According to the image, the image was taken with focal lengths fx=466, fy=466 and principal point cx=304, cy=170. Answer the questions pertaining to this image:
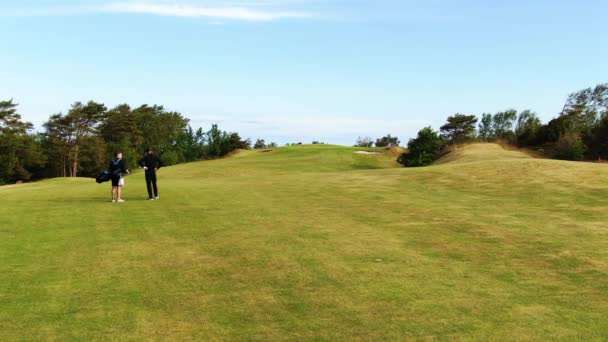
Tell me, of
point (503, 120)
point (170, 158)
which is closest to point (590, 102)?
point (503, 120)

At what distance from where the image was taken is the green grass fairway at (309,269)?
24.3 feet

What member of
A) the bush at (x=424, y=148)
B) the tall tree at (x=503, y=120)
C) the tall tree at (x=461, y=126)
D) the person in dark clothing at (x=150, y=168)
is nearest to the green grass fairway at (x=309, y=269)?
the person in dark clothing at (x=150, y=168)

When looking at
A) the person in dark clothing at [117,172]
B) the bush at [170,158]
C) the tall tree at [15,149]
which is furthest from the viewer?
the bush at [170,158]

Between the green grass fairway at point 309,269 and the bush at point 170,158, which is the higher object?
the bush at point 170,158

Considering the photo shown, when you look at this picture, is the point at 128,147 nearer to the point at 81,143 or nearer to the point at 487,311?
the point at 81,143

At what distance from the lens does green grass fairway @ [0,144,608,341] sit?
741cm

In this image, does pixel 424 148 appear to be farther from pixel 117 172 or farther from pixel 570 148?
pixel 117 172

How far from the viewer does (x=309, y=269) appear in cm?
1015

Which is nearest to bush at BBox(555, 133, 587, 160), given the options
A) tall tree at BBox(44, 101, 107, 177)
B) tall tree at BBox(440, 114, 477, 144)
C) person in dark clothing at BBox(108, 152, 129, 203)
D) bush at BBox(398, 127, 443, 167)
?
bush at BBox(398, 127, 443, 167)

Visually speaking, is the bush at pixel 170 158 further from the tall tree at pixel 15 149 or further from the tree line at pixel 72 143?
the tall tree at pixel 15 149

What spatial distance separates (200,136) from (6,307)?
150999mm

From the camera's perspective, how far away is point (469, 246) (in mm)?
12156

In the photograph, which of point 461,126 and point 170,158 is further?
point 170,158

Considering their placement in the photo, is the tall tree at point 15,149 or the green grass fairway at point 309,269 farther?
the tall tree at point 15,149
